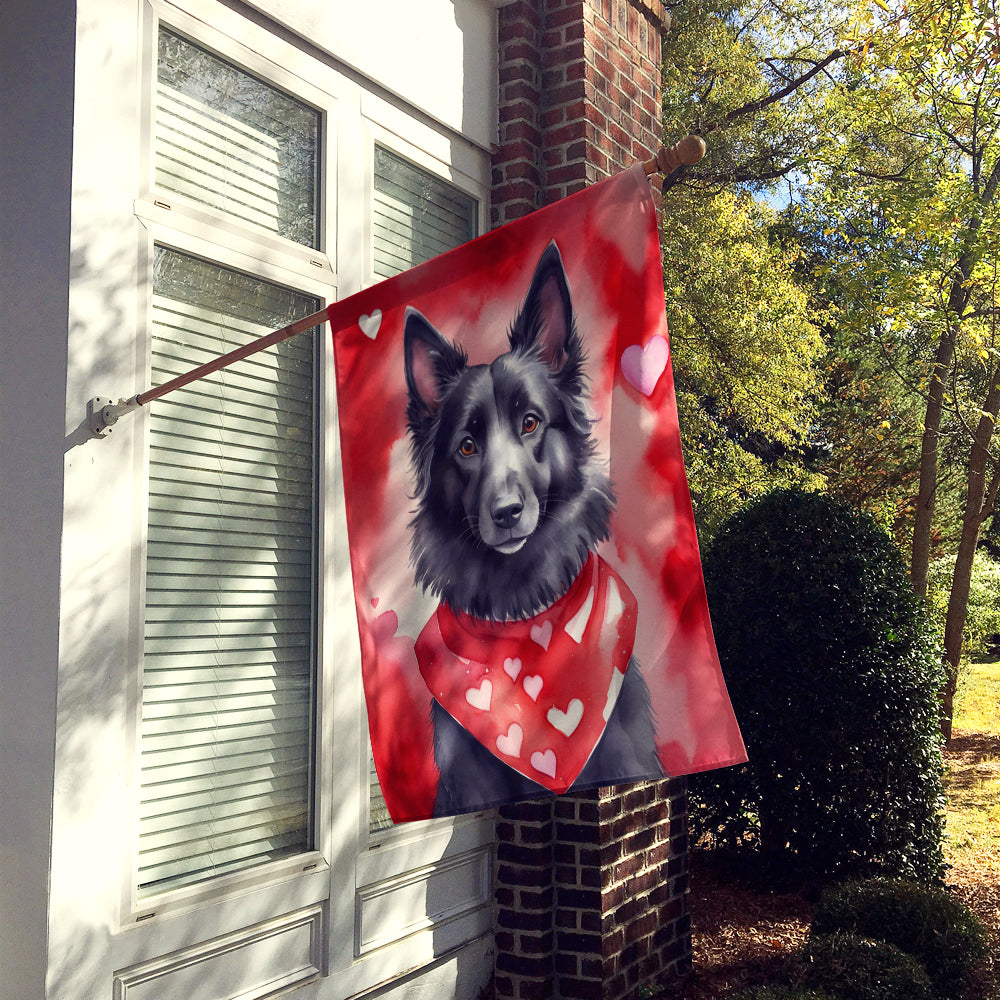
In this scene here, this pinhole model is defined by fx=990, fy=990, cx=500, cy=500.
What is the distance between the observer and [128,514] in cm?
297

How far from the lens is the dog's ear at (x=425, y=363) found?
8.70 ft

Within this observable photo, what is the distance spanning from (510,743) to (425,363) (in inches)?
40.7

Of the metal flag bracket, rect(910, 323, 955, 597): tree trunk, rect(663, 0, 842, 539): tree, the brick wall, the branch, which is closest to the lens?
the metal flag bracket

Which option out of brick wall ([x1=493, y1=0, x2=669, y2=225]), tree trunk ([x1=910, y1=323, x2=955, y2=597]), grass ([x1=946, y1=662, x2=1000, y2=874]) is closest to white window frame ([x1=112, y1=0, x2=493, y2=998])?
Answer: brick wall ([x1=493, y1=0, x2=669, y2=225])

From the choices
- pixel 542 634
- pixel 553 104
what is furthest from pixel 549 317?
pixel 553 104


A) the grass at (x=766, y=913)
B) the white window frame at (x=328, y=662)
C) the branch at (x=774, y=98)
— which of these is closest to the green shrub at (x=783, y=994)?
the grass at (x=766, y=913)

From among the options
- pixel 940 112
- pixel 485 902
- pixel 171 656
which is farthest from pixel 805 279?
pixel 171 656

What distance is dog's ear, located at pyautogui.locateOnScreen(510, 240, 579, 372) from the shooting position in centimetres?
268

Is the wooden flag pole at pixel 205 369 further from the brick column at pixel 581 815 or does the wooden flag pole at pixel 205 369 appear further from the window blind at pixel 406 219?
the brick column at pixel 581 815

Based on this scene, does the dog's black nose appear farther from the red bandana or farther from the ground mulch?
the ground mulch

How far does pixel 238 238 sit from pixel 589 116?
208 centimetres

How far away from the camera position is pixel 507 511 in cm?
264

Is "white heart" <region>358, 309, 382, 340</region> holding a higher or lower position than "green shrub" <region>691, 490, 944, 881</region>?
higher

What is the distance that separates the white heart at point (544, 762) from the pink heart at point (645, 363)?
1007 millimetres
